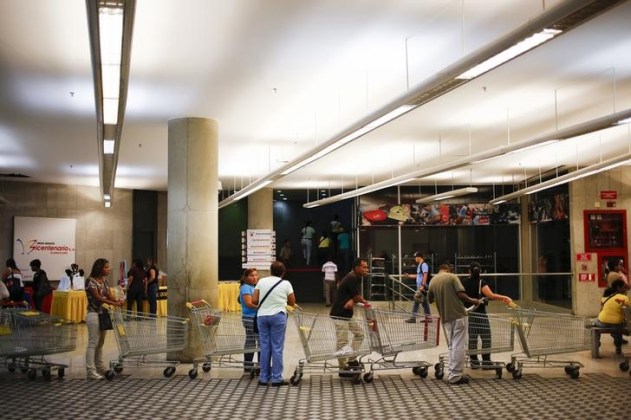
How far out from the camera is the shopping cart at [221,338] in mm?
9688

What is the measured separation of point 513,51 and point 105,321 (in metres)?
6.46

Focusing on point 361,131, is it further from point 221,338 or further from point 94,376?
point 94,376

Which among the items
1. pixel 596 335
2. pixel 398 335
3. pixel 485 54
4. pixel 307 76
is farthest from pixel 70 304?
pixel 485 54

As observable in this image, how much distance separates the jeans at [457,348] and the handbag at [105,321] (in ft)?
14.8

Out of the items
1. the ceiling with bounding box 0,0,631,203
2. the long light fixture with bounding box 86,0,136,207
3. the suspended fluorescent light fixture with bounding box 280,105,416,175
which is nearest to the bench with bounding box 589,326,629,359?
the ceiling with bounding box 0,0,631,203

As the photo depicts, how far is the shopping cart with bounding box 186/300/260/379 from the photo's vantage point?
9.69 metres

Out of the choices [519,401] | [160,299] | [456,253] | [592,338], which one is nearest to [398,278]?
[456,253]

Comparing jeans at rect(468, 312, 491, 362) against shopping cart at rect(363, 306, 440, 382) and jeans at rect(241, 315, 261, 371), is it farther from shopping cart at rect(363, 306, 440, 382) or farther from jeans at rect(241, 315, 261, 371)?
jeans at rect(241, 315, 261, 371)

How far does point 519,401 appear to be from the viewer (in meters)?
8.08

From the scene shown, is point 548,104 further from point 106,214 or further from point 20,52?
point 106,214

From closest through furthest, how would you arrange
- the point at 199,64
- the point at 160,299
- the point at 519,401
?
the point at 519,401 < the point at 199,64 < the point at 160,299

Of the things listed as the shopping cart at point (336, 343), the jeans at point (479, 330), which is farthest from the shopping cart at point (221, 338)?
the jeans at point (479, 330)

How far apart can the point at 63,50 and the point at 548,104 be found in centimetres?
715

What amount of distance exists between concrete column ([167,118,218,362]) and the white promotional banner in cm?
1282
